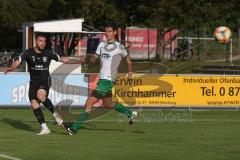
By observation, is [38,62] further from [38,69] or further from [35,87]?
[35,87]

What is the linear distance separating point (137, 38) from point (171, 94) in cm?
5514

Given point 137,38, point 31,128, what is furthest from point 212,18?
point 31,128

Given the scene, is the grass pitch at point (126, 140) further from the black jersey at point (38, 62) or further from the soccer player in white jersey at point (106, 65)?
the black jersey at point (38, 62)

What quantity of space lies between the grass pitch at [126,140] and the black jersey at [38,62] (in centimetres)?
119

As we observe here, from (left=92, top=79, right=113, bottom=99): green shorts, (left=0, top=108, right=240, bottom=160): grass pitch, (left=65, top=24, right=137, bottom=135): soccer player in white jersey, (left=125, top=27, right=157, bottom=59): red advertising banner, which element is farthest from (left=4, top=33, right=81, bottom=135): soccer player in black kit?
(left=125, top=27, right=157, bottom=59): red advertising banner

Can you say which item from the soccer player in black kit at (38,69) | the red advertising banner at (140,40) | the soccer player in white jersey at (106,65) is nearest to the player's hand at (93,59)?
the soccer player in white jersey at (106,65)

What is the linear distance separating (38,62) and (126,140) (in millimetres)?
2500

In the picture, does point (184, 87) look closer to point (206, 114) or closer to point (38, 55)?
point (206, 114)

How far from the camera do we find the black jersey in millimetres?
15164

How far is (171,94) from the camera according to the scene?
24016 mm

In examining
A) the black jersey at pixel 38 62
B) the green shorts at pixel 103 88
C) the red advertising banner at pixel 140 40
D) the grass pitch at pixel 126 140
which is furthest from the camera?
the red advertising banner at pixel 140 40

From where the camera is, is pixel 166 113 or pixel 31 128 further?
pixel 166 113

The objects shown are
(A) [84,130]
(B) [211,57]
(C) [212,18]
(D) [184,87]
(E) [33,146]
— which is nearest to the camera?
(E) [33,146]

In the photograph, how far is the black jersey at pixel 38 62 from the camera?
15164 millimetres
